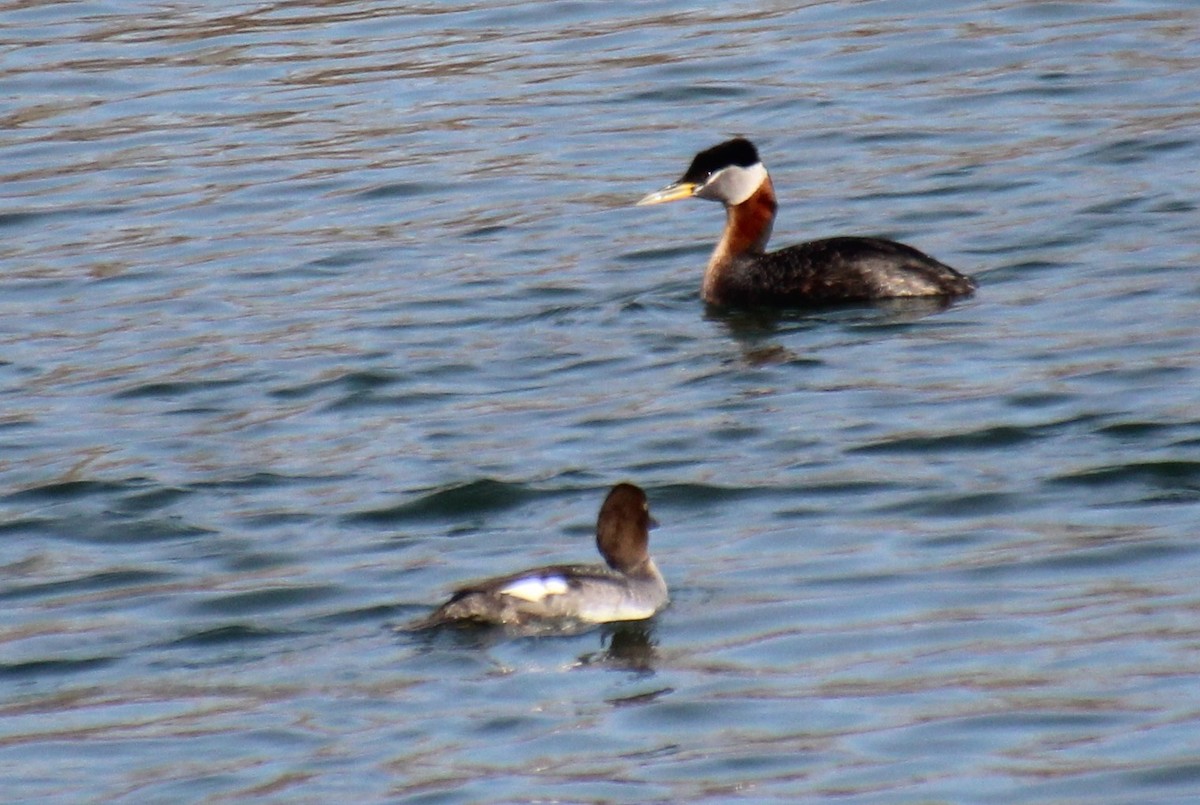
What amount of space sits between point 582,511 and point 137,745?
9.88ft

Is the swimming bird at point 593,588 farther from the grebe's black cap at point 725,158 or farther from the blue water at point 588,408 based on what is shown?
the grebe's black cap at point 725,158

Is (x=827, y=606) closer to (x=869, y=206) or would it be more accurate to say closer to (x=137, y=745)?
(x=137, y=745)

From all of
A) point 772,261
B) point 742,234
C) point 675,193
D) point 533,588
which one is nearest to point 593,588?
point 533,588

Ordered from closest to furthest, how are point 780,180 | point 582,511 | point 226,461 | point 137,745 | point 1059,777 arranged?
point 1059,777 < point 137,745 < point 582,511 < point 226,461 < point 780,180

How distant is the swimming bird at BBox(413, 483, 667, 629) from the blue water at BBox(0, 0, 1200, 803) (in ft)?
0.38

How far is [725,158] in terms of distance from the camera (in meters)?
16.1

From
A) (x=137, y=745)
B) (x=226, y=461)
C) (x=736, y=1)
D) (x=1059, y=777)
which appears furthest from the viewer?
(x=736, y=1)

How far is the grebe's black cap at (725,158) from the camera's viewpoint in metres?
16.1

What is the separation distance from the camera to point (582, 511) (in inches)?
470

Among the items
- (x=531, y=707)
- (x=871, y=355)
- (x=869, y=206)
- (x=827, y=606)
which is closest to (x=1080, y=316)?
(x=871, y=355)

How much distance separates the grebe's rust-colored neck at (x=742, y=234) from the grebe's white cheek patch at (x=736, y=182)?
0.03 metres

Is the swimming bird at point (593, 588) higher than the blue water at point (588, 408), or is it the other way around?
the swimming bird at point (593, 588)

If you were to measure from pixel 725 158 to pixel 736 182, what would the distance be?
166mm

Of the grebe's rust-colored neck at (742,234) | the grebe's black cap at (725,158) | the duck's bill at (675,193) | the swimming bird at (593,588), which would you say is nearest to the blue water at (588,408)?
the swimming bird at (593,588)
